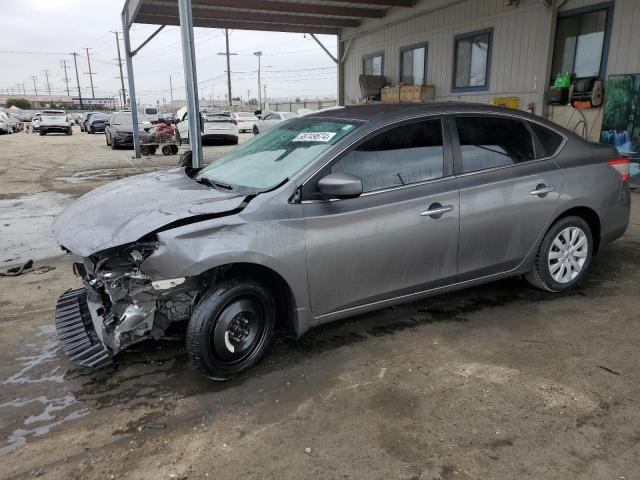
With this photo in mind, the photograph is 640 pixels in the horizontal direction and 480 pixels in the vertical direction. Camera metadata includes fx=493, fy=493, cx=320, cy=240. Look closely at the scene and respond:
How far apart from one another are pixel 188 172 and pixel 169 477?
2.59 m

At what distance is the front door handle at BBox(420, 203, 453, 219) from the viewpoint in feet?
11.1

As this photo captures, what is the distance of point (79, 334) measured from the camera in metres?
3.15

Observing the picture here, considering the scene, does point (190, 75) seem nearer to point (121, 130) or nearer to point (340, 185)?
point (340, 185)

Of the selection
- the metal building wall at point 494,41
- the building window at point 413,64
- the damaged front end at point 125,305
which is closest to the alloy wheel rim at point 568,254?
the damaged front end at point 125,305

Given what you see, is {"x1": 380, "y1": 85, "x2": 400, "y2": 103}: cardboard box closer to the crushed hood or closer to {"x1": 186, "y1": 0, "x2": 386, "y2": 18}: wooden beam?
{"x1": 186, "y1": 0, "x2": 386, "y2": 18}: wooden beam

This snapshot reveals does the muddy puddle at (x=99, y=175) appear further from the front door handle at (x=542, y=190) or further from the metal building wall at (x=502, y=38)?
the front door handle at (x=542, y=190)

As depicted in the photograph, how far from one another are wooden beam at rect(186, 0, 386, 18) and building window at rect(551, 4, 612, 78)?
19.0 feet

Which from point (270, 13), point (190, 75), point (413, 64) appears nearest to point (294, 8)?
point (270, 13)

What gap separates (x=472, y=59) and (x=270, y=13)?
596 centimetres

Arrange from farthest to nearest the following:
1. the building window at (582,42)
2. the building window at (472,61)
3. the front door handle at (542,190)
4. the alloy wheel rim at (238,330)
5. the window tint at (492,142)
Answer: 1. the building window at (472,61)
2. the building window at (582,42)
3. the front door handle at (542,190)
4. the window tint at (492,142)
5. the alloy wheel rim at (238,330)

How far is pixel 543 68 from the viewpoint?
979 cm

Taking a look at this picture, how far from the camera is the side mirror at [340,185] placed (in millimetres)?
2977

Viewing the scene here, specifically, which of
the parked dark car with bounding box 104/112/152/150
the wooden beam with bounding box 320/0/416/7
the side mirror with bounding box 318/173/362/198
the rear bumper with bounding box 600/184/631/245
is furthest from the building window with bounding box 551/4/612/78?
the parked dark car with bounding box 104/112/152/150

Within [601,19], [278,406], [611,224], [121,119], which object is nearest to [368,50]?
[601,19]
